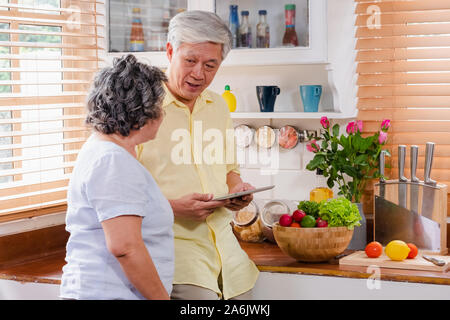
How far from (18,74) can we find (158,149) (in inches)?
34.0

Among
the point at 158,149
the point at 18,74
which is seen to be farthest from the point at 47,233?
the point at 158,149

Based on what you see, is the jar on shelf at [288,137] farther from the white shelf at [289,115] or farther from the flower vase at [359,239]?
the flower vase at [359,239]

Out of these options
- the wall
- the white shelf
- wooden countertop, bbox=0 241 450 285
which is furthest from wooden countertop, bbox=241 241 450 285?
the white shelf

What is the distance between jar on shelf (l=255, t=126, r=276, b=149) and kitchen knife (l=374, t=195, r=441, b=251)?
1.91ft

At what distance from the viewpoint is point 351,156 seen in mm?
2586

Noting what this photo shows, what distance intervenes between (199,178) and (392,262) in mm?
784

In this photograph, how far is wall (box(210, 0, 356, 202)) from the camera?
2611 millimetres

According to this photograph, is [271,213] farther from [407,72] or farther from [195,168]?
[407,72]

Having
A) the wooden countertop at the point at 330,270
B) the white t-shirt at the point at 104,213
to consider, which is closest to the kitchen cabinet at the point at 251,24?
the wooden countertop at the point at 330,270

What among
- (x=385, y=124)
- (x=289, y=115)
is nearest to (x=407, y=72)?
(x=385, y=124)

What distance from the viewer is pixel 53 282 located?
2.21 m

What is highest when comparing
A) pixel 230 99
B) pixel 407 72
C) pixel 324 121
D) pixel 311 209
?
pixel 407 72

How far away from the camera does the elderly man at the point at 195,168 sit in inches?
77.2
